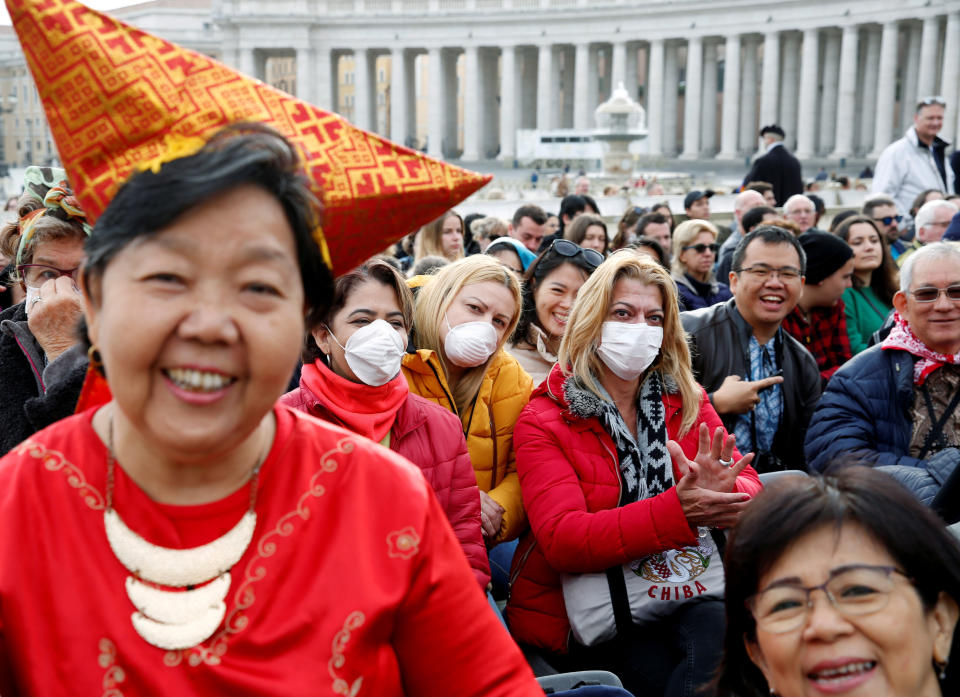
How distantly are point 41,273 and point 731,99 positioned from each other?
64.7 m

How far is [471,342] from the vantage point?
4602mm

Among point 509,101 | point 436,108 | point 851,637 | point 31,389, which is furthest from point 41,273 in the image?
point 436,108

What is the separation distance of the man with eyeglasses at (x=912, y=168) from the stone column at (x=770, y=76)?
51.6m

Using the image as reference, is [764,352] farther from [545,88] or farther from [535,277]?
[545,88]

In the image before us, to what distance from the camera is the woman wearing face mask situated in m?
3.76

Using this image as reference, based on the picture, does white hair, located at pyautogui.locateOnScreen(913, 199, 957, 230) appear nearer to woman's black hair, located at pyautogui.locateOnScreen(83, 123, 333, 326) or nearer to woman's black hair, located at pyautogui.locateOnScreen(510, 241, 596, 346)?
woman's black hair, located at pyautogui.locateOnScreen(510, 241, 596, 346)

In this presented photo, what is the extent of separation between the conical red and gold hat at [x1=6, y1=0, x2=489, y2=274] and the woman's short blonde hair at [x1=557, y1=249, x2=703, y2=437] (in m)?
2.41

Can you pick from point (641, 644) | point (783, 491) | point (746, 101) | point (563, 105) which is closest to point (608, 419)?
point (641, 644)

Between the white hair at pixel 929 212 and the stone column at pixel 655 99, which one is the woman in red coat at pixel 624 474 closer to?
the white hair at pixel 929 212

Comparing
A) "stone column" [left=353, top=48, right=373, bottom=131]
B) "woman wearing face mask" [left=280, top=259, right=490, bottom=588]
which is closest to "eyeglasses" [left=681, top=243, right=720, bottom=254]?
"woman wearing face mask" [left=280, top=259, right=490, bottom=588]

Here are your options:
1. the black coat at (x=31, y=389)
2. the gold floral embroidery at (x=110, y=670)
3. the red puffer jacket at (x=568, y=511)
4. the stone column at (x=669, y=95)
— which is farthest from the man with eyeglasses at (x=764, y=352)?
the stone column at (x=669, y=95)

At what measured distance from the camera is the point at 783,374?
18.5 ft

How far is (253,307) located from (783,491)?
4.31ft

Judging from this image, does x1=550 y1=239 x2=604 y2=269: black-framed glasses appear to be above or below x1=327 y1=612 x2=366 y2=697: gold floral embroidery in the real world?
above
